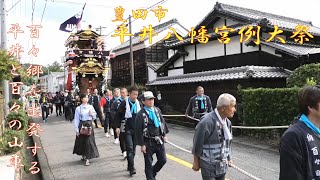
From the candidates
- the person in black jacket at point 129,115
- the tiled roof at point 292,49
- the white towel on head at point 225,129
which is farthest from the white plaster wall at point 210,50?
the white towel on head at point 225,129

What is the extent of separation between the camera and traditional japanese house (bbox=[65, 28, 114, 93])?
77.3ft

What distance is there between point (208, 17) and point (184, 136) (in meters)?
9.44

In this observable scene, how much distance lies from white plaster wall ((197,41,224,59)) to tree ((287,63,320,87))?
6409 millimetres

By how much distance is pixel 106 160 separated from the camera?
903cm

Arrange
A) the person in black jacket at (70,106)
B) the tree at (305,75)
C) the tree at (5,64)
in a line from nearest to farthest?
the tree at (5,64) < the tree at (305,75) < the person in black jacket at (70,106)

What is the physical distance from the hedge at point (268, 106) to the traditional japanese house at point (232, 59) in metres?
1.40

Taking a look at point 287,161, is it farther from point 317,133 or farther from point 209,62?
point 209,62

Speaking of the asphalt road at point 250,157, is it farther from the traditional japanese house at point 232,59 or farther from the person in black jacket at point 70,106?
the person in black jacket at point 70,106

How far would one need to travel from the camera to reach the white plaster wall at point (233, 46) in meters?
17.6

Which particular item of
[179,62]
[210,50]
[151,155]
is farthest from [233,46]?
[151,155]

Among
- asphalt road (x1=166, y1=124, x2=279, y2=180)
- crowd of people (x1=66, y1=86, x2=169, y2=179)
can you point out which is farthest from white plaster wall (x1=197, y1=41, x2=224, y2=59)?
crowd of people (x1=66, y1=86, x2=169, y2=179)

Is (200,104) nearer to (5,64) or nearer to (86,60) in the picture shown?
(5,64)

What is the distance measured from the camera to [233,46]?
17.9 metres

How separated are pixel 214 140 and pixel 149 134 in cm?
211
